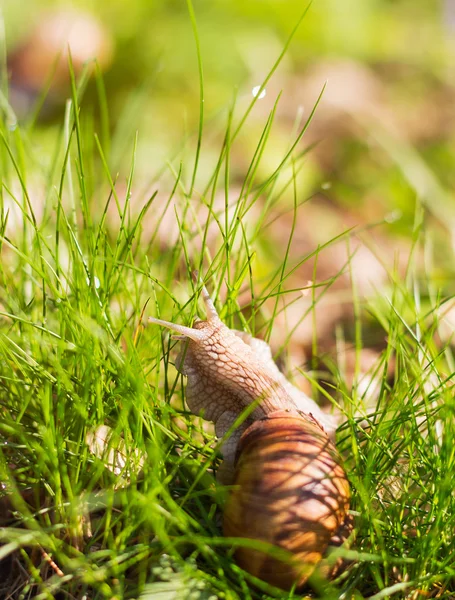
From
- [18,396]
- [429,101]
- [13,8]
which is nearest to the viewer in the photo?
[18,396]

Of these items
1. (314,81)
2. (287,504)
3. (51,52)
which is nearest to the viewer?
(287,504)

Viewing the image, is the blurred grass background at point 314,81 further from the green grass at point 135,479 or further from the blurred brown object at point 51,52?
the green grass at point 135,479

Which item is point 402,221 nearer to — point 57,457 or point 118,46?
point 118,46

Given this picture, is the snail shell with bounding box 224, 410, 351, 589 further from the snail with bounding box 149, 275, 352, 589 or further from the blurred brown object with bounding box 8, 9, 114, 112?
the blurred brown object with bounding box 8, 9, 114, 112

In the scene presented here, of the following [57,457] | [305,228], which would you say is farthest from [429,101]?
[57,457]

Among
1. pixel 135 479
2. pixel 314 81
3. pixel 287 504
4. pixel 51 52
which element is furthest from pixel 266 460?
pixel 314 81

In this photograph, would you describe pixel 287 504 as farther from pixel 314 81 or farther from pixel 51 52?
pixel 314 81

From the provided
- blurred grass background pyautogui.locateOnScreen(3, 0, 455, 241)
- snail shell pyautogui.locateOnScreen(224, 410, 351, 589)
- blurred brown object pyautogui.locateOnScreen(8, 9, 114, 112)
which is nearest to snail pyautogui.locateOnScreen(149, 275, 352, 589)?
snail shell pyautogui.locateOnScreen(224, 410, 351, 589)
